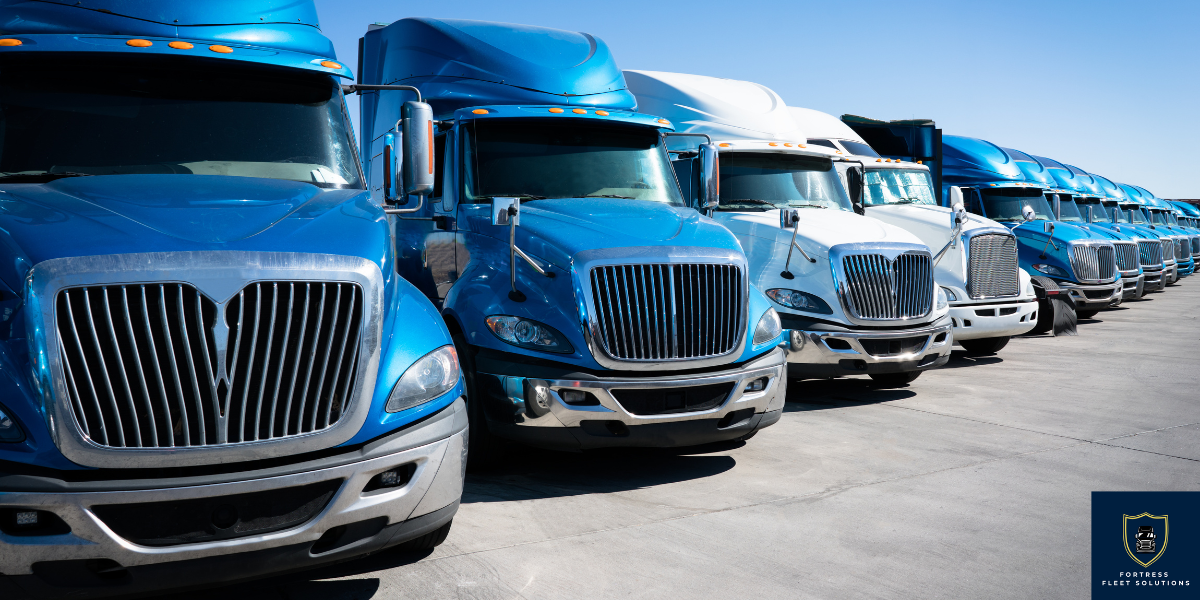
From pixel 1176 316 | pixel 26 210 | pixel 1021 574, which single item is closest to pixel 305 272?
pixel 26 210

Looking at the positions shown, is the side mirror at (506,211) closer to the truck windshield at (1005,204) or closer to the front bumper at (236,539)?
the front bumper at (236,539)

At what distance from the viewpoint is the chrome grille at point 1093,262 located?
16.1m

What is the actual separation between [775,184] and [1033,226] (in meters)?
8.74

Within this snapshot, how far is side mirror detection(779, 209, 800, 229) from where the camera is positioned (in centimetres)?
815

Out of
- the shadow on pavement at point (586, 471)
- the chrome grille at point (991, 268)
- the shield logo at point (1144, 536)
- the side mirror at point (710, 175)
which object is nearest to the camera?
the shield logo at point (1144, 536)

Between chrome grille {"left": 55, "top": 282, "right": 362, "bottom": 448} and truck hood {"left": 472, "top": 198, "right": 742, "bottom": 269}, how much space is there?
2.38 m

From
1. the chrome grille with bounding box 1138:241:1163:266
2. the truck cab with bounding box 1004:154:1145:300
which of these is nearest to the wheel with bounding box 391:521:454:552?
the truck cab with bounding box 1004:154:1145:300

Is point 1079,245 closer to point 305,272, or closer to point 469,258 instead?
point 469,258

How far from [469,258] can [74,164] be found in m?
2.62

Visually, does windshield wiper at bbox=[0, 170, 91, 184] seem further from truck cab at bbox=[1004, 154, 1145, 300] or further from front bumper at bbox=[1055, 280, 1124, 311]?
truck cab at bbox=[1004, 154, 1145, 300]

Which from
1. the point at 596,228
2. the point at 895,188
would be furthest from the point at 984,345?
the point at 596,228

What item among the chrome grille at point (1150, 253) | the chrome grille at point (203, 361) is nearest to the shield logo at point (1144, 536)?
the chrome grille at point (203, 361)

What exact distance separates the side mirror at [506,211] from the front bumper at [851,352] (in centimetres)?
351

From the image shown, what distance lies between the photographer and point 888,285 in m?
8.47
